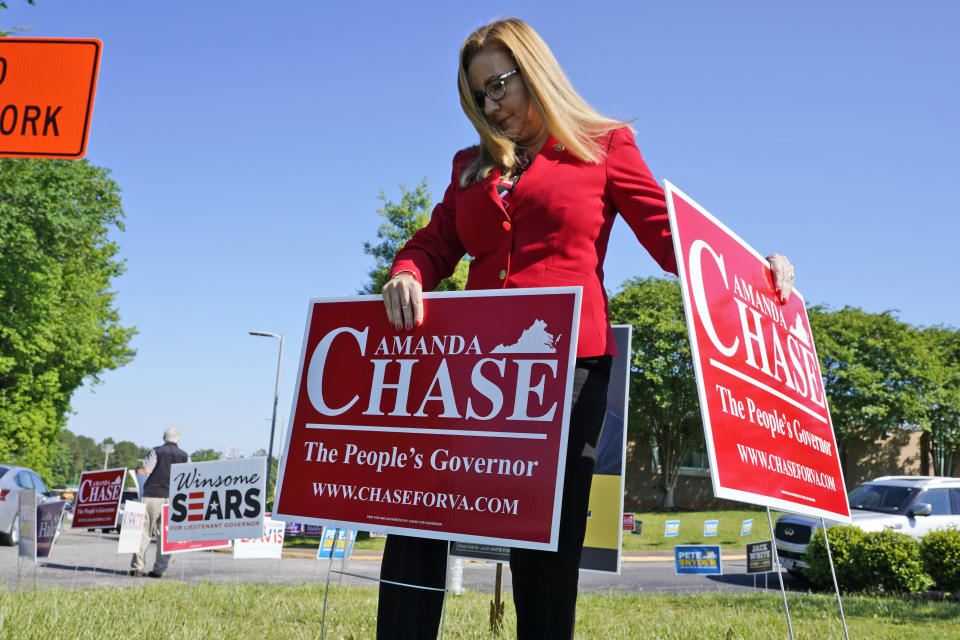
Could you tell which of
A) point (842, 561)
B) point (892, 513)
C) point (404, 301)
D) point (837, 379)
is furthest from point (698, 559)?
point (837, 379)

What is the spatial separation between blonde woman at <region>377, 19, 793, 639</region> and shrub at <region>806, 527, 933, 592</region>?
9.89 meters

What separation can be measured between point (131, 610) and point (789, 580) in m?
11.1

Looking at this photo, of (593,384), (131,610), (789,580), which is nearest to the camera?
(593,384)

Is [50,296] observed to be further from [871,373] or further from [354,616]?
[871,373]

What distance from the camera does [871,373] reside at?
35219mm

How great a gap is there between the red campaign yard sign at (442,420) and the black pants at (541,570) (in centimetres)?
7

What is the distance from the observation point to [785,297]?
2682 millimetres

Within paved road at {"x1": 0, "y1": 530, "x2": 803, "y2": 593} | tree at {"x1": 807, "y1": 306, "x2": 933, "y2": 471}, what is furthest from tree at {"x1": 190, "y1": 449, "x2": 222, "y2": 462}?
tree at {"x1": 807, "y1": 306, "x2": 933, "y2": 471}

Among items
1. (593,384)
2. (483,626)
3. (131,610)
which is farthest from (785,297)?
(131,610)

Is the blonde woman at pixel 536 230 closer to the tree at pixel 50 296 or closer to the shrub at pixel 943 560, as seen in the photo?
the shrub at pixel 943 560

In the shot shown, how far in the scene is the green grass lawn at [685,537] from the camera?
19.7m

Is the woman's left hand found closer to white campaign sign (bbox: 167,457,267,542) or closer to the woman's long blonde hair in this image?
the woman's long blonde hair

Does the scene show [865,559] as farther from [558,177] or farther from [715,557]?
[558,177]

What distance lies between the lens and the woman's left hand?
2.62m
